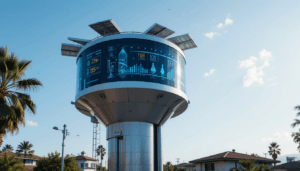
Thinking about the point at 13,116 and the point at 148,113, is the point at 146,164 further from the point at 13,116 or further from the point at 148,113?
the point at 13,116

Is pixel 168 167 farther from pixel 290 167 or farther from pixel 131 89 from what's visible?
pixel 131 89

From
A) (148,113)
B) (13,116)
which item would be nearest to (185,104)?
(148,113)

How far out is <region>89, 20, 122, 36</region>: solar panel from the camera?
25.0 meters

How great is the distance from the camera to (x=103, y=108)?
23.6m

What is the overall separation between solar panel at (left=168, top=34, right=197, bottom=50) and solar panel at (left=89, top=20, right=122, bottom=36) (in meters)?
5.85

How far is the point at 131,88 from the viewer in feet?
71.6

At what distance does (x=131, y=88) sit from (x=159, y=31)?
7.41 m

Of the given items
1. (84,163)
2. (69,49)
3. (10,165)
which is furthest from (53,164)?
(84,163)

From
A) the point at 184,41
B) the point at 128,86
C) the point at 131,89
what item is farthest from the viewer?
the point at 184,41

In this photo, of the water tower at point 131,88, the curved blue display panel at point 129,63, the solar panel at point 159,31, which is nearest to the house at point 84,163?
the water tower at point 131,88

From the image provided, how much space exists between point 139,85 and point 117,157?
275 inches

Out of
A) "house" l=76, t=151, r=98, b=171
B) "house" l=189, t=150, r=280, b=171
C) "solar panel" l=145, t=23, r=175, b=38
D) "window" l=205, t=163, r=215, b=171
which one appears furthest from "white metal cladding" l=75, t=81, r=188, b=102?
"house" l=76, t=151, r=98, b=171

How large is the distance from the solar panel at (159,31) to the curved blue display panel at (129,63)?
2354mm

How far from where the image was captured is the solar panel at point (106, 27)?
82.1 ft
